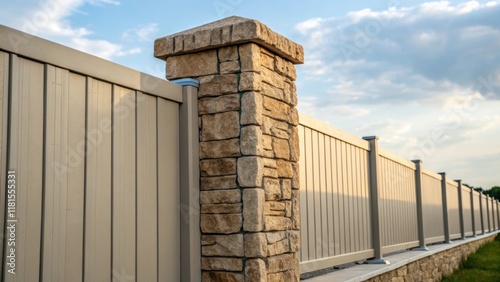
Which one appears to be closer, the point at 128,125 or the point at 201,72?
the point at 128,125

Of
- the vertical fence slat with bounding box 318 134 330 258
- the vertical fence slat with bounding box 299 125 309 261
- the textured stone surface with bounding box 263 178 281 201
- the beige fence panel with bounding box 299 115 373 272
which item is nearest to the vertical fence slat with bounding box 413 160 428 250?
the beige fence panel with bounding box 299 115 373 272

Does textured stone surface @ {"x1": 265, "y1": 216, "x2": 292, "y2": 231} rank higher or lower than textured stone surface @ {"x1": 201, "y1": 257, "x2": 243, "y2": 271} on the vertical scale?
higher

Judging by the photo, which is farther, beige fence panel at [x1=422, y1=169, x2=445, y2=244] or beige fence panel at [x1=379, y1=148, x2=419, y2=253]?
beige fence panel at [x1=422, y1=169, x2=445, y2=244]

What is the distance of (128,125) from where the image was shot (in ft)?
12.3

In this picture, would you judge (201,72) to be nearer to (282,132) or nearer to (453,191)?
(282,132)

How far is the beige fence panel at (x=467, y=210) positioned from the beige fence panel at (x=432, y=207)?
12.9 ft

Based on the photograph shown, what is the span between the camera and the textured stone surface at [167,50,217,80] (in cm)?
448

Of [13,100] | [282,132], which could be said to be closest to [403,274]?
[282,132]

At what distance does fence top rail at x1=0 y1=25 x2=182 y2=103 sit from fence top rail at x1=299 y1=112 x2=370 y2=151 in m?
2.00

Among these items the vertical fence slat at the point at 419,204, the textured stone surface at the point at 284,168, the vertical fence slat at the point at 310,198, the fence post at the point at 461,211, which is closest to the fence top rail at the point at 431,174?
the vertical fence slat at the point at 419,204

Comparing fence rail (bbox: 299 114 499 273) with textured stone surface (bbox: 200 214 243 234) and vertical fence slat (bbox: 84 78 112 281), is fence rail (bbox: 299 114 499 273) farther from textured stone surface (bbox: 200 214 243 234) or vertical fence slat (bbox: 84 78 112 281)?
vertical fence slat (bbox: 84 78 112 281)

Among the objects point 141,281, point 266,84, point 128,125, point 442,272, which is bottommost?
point 442,272

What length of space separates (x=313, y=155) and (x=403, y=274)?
3.08 m

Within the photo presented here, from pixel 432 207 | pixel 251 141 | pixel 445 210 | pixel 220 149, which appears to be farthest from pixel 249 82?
pixel 445 210
